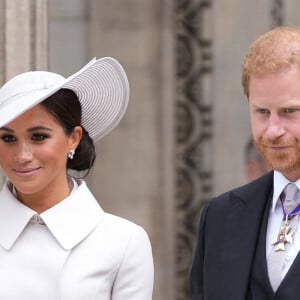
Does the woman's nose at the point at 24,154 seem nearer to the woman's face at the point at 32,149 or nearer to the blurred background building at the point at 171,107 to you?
the woman's face at the point at 32,149

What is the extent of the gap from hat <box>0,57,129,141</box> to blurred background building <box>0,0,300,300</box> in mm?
3964

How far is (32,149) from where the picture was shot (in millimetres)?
4145

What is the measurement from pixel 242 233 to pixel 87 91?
2.25ft

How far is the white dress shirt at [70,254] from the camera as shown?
13.7 feet

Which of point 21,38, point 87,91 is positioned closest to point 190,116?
point 21,38

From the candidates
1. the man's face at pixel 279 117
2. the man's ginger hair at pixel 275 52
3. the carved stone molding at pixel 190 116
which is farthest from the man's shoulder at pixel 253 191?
the carved stone molding at pixel 190 116

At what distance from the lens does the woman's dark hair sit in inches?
165

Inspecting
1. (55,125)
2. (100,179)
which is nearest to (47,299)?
(55,125)

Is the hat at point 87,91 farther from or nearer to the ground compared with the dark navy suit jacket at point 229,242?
farther from the ground

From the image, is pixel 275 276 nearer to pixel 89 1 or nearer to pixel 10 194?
pixel 10 194

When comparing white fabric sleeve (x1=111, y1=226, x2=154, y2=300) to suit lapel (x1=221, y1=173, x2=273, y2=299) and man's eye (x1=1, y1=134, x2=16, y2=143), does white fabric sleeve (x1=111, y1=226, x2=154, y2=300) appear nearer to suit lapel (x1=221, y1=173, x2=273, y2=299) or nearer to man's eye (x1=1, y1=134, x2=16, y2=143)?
suit lapel (x1=221, y1=173, x2=273, y2=299)

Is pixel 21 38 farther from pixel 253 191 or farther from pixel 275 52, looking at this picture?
pixel 275 52

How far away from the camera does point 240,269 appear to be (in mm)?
4102

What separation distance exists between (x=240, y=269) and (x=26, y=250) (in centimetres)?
68
